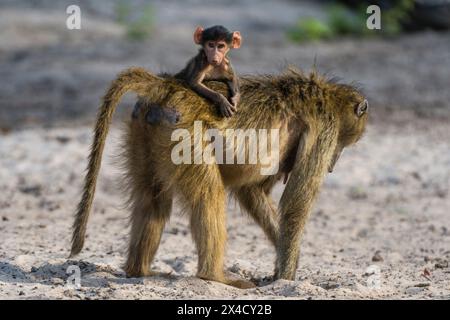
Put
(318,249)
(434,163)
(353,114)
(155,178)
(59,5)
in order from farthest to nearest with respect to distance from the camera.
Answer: (59,5) → (434,163) → (318,249) → (353,114) → (155,178)

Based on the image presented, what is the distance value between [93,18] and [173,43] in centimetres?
308

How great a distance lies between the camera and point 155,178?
6.28 meters

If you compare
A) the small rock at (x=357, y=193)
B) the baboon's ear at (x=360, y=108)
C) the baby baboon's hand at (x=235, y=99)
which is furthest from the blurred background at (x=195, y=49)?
the baby baboon's hand at (x=235, y=99)

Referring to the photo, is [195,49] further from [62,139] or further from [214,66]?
[214,66]

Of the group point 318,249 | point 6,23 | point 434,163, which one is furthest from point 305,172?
point 6,23

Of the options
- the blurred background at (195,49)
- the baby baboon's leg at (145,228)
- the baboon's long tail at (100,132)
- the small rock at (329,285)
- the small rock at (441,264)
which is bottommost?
the small rock at (329,285)

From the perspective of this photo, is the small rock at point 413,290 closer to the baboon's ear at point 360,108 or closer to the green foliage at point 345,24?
the baboon's ear at point 360,108

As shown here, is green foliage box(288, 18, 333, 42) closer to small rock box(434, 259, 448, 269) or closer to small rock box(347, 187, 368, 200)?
small rock box(347, 187, 368, 200)

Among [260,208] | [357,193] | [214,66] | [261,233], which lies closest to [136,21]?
[357,193]

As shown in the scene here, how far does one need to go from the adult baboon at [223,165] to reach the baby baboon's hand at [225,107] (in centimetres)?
5

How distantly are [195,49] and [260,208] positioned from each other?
34.6ft

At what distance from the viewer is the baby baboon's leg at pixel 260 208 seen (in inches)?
273

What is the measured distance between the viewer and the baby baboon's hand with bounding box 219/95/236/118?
6137mm

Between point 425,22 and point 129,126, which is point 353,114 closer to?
point 129,126
